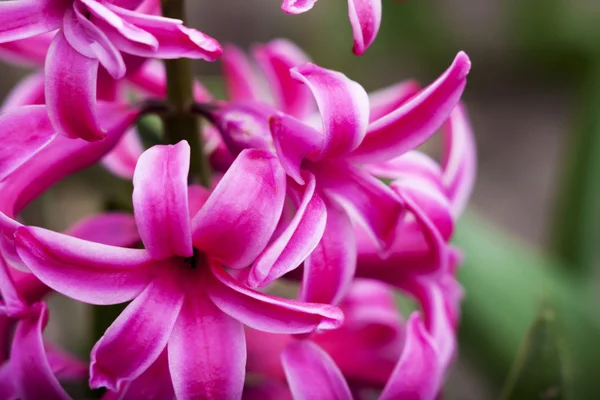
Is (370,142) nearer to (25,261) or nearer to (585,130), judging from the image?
(25,261)

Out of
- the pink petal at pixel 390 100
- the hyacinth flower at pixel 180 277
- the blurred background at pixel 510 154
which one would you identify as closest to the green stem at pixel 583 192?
the blurred background at pixel 510 154

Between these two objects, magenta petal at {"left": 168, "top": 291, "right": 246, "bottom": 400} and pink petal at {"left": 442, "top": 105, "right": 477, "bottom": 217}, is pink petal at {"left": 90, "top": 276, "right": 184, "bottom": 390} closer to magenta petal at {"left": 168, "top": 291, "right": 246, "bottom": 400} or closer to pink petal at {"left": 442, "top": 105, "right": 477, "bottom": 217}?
magenta petal at {"left": 168, "top": 291, "right": 246, "bottom": 400}

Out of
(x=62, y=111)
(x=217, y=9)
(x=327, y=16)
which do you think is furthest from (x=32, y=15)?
(x=217, y=9)

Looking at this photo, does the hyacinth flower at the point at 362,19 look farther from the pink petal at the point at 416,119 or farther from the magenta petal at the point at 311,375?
the magenta petal at the point at 311,375

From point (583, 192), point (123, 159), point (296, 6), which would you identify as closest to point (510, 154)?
point (583, 192)

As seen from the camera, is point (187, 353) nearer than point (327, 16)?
Yes

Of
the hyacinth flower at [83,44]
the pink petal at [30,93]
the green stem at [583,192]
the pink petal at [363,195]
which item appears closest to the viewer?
the hyacinth flower at [83,44]

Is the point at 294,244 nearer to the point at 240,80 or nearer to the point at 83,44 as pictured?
the point at 83,44
